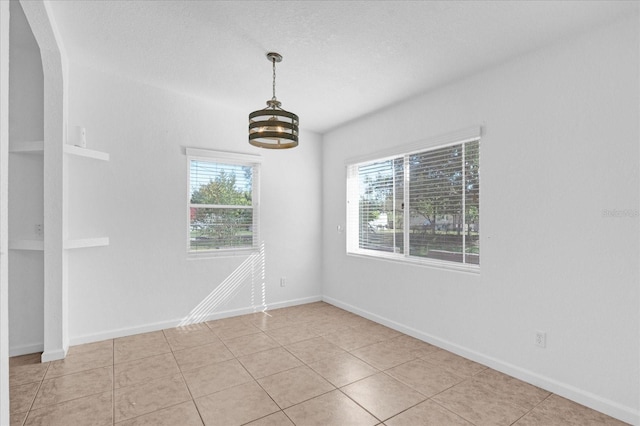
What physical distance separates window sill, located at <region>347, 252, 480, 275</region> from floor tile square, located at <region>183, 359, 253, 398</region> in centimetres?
204

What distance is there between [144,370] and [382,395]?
1979 mm

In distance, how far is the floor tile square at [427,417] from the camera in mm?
2070

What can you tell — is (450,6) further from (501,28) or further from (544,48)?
(544,48)

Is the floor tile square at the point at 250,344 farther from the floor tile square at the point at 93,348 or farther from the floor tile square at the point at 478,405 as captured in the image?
the floor tile square at the point at 478,405

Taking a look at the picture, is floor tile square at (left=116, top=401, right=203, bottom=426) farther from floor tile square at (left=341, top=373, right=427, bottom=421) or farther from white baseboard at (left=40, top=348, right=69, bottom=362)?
white baseboard at (left=40, top=348, right=69, bottom=362)

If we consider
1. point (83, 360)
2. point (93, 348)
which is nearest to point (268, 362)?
point (83, 360)

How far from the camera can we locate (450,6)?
213 cm

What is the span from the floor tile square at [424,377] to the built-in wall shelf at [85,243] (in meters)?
2.90

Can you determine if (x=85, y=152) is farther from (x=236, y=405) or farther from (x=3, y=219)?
(x=236, y=405)

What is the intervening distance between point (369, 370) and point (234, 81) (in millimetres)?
3073

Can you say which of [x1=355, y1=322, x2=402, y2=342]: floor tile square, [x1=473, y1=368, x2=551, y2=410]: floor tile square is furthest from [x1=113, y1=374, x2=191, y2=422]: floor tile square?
[x1=473, y1=368, x2=551, y2=410]: floor tile square

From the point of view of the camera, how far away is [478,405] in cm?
227

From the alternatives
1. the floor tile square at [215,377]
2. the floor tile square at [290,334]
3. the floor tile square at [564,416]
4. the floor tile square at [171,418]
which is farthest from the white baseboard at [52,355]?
the floor tile square at [564,416]

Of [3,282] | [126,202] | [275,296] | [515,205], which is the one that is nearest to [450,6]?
[515,205]
